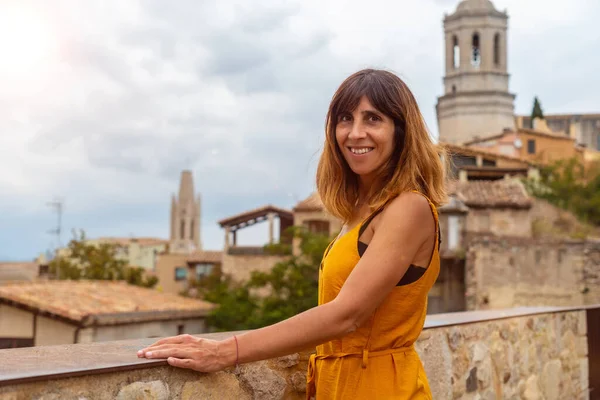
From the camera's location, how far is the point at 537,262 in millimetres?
22953

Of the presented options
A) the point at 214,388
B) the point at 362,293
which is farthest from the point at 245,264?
the point at 362,293

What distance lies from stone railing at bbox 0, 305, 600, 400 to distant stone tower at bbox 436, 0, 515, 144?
43613 mm

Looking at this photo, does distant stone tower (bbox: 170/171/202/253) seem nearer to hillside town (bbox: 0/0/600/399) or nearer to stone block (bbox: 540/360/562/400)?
hillside town (bbox: 0/0/600/399)

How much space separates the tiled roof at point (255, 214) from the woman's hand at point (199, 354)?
107ft

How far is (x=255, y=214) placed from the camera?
3569 centimetres

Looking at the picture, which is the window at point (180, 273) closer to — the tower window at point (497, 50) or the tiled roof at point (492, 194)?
the tiled roof at point (492, 194)

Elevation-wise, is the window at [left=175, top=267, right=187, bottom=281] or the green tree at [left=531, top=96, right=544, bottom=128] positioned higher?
the green tree at [left=531, top=96, right=544, bottom=128]

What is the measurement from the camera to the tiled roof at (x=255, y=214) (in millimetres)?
34969

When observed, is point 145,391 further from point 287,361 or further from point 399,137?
point 399,137

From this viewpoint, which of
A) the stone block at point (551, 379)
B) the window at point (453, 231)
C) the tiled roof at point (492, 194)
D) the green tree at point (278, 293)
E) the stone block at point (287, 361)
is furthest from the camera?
the tiled roof at point (492, 194)

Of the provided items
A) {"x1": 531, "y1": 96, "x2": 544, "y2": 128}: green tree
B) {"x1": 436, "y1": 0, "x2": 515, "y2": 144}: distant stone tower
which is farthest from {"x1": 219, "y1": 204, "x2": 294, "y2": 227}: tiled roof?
{"x1": 531, "y1": 96, "x2": 544, "y2": 128}: green tree

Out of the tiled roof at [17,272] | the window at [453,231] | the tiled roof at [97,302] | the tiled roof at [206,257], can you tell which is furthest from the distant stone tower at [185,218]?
the tiled roof at [97,302]

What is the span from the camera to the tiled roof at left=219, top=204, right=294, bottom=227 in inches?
1377

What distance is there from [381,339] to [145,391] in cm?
80
